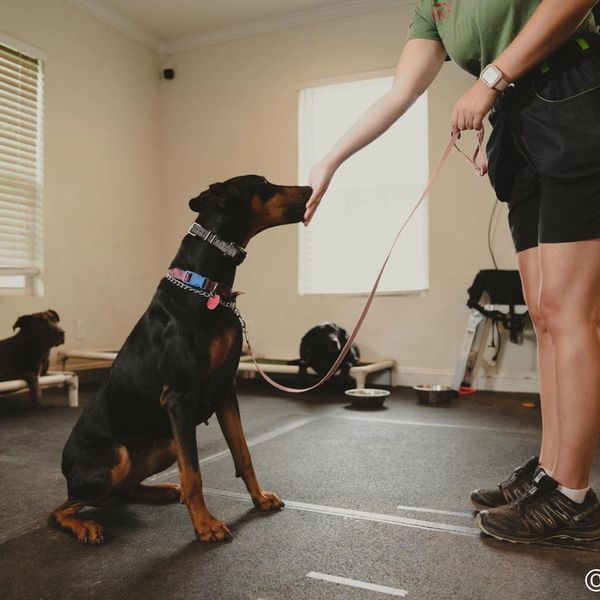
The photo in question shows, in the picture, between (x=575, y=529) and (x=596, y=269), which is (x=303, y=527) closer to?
(x=575, y=529)

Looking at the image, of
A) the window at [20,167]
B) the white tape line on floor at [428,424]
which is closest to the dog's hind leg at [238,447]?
the white tape line on floor at [428,424]

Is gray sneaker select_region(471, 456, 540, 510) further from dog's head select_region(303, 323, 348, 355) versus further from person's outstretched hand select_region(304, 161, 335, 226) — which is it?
dog's head select_region(303, 323, 348, 355)

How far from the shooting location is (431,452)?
2305 millimetres

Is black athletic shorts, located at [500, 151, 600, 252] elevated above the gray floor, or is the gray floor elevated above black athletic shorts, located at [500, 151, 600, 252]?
black athletic shorts, located at [500, 151, 600, 252]

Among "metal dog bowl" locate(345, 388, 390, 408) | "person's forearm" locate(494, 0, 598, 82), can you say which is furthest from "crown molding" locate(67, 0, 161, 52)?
"person's forearm" locate(494, 0, 598, 82)

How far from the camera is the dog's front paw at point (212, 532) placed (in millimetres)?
1396

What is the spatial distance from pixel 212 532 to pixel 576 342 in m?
0.95

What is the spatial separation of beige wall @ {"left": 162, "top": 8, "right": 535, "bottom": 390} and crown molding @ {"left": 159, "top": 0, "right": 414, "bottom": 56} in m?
0.05

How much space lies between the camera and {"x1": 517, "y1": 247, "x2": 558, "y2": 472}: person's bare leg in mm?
1412

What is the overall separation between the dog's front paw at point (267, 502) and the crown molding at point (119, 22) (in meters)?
4.15

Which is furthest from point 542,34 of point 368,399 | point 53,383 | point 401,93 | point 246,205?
point 53,383

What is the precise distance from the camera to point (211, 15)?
4.66 m

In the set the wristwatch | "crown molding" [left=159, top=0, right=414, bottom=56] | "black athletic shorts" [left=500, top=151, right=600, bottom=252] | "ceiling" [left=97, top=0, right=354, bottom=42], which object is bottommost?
"black athletic shorts" [left=500, top=151, right=600, bottom=252]

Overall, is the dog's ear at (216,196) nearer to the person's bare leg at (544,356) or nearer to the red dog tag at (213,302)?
the red dog tag at (213,302)
